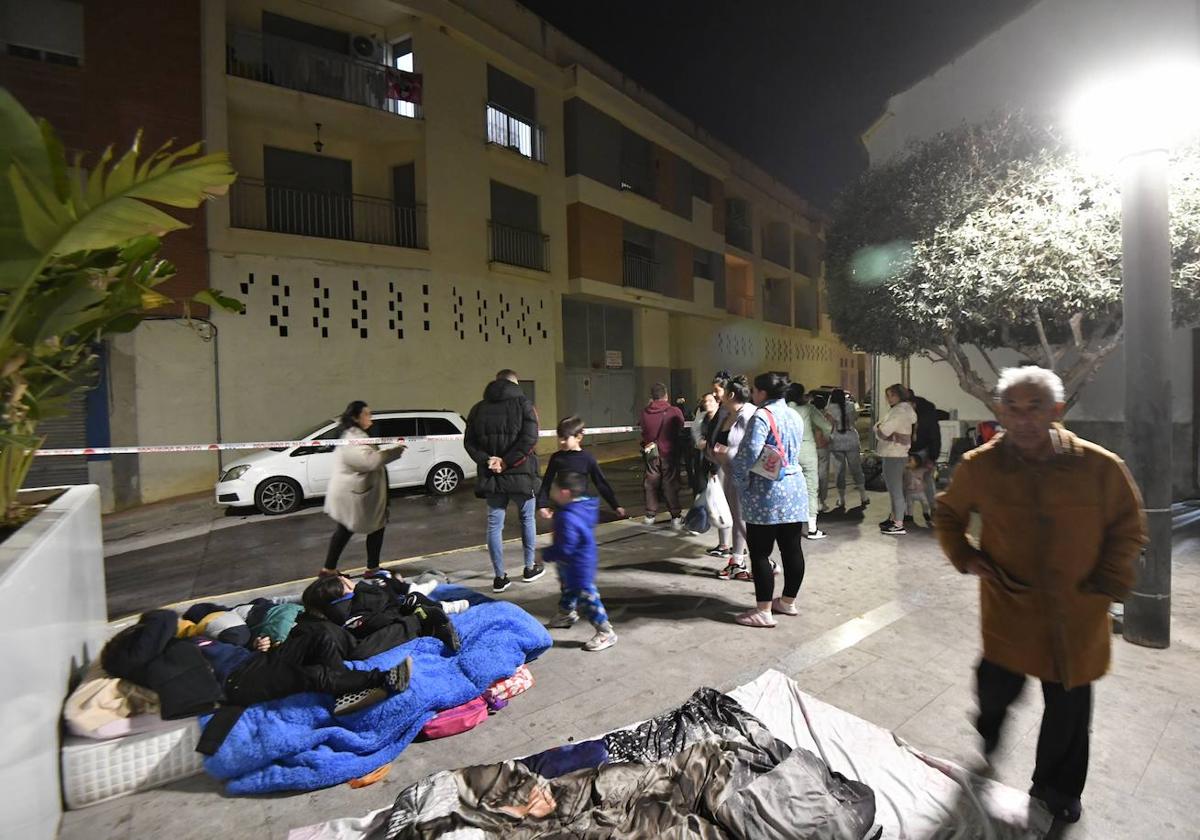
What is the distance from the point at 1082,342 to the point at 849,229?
3.78m

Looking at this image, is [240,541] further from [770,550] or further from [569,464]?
[770,550]

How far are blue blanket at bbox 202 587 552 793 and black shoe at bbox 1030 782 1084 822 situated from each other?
8.61ft

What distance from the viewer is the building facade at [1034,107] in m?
9.11

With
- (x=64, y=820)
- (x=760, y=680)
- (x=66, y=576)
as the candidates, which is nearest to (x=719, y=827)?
(x=760, y=680)

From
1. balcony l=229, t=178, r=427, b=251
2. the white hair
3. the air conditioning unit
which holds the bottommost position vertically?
the white hair

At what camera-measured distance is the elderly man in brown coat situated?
2.36 meters

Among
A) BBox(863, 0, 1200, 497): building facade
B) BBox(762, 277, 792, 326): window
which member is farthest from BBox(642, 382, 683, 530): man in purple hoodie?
BBox(762, 277, 792, 326): window

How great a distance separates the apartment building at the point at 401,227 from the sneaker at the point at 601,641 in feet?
22.9

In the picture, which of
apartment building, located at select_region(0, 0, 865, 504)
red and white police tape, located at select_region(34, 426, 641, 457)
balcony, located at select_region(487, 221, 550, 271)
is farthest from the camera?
balcony, located at select_region(487, 221, 550, 271)

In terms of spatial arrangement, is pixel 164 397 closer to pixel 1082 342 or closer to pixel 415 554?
pixel 415 554

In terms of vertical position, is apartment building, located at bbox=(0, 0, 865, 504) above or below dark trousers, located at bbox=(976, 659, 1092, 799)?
above

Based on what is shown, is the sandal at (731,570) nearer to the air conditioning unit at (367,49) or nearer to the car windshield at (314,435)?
the car windshield at (314,435)

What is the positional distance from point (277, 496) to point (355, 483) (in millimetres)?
5812

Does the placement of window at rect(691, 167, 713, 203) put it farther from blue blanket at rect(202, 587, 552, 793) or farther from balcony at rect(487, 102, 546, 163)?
blue blanket at rect(202, 587, 552, 793)
